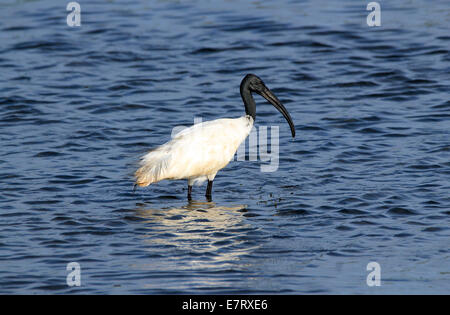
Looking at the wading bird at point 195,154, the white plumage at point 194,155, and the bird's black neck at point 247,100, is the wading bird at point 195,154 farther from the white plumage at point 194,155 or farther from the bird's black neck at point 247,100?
the bird's black neck at point 247,100

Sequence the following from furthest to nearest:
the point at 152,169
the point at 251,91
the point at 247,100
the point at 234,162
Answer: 1. the point at 234,162
2. the point at 251,91
3. the point at 247,100
4. the point at 152,169

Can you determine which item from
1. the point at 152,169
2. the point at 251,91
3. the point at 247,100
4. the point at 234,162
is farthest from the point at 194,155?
the point at 234,162

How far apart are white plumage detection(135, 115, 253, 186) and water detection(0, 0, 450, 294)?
353 mm

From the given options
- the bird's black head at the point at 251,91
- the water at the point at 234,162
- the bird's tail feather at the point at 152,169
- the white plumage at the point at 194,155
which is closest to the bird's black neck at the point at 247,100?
the bird's black head at the point at 251,91

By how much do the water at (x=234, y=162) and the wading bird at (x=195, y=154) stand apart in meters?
0.33

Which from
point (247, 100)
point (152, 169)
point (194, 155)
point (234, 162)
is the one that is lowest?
point (234, 162)

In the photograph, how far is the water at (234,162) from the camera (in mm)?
8336

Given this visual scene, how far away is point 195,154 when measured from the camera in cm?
1039

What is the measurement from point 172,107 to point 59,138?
90.0 inches

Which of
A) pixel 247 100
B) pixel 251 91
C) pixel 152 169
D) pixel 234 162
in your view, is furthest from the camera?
pixel 234 162

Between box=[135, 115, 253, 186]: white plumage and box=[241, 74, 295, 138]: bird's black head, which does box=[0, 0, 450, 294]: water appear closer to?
box=[135, 115, 253, 186]: white plumage

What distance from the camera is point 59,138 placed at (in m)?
13.2

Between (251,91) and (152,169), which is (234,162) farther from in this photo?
(152,169)

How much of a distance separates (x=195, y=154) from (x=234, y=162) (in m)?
1.98
